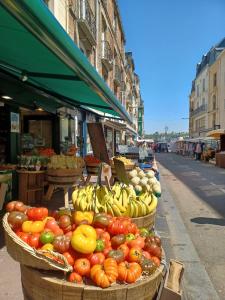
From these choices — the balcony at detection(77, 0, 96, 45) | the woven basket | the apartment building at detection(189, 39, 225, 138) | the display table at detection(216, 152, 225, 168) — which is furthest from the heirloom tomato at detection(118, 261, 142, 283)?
the apartment building at detection(189, 39, 225, 138)

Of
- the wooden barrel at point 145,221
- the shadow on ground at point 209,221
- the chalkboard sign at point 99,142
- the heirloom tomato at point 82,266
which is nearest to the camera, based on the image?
the heirloom tomato at point 82,266

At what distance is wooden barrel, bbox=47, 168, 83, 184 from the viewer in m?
6.41

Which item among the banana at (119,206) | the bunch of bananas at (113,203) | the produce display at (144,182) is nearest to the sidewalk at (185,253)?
the produce display at (144,182)

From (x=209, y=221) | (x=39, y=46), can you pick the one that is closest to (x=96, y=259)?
(x=39, y=46)

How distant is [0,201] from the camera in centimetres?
555

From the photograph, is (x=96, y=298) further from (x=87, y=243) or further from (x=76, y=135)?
(x=76, y=135)

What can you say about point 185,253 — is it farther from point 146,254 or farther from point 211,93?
point 211,93

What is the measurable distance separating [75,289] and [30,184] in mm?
4873

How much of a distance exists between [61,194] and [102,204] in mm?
5169

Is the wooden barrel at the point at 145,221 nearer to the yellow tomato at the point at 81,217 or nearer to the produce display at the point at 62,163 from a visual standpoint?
the yellow tomato at the point at 81,217

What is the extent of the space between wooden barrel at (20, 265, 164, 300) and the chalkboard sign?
23.5 feet

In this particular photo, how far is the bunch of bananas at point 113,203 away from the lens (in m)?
3.14

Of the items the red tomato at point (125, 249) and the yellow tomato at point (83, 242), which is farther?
the red tomato at point (125, 249)

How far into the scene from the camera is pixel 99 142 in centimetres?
930
